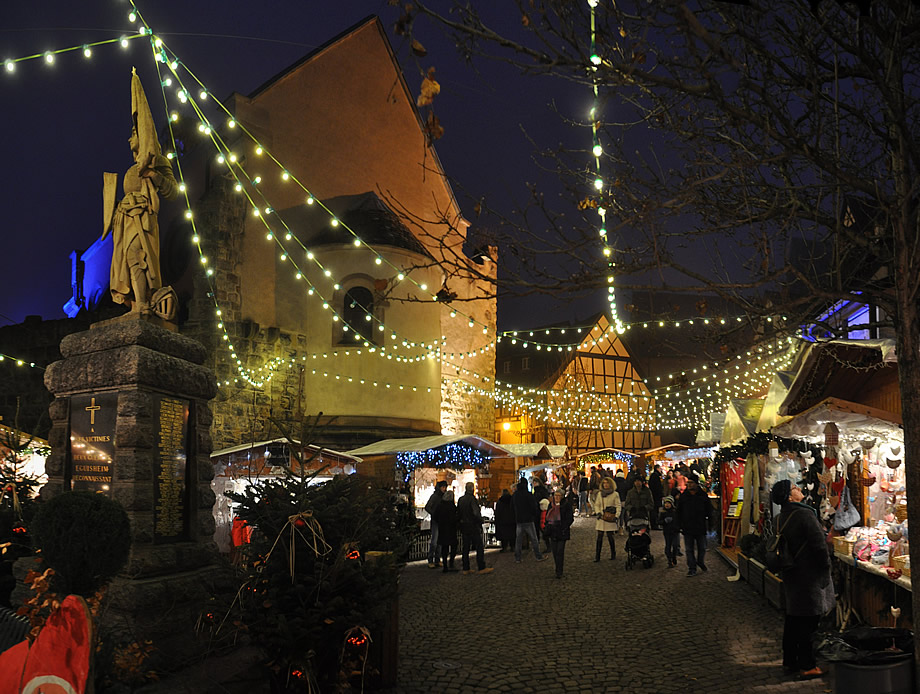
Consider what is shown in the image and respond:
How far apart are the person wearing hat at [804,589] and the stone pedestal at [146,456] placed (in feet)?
16.1

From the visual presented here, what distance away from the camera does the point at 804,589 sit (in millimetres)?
6773

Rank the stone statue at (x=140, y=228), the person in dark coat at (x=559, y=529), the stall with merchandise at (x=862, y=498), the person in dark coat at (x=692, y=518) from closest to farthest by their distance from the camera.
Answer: the stone statue at (x=140, y=228) < the stall with merchandise at (x=862, y=498) < the person in dark coat at (x=559, y=529) < the person in dark coat at (x=692, y=518)

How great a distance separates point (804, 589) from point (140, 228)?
21.7ft

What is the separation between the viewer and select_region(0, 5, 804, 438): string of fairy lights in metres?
10.3

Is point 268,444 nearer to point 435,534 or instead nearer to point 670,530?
point 435,534

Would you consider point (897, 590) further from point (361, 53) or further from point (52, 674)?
point (361, 53)

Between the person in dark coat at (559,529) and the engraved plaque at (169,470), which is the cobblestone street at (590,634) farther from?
the engraved plaque at (169,470)

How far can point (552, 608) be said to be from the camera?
400 inches

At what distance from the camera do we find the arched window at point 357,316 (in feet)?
72.8

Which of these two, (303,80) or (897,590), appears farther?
(303,80)

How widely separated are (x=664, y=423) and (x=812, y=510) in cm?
3696

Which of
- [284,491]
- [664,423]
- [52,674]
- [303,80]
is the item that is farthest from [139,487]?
[664,423]

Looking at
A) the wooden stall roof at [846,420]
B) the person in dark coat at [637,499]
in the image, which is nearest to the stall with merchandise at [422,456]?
the person in dark coat at [637,499]

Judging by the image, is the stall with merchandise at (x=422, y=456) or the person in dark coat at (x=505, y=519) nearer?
the person in dark coat at (x=505, y=519)
